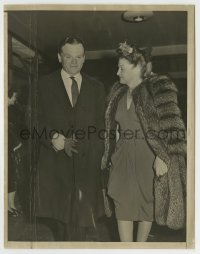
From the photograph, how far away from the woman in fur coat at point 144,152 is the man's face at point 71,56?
13 centimetres

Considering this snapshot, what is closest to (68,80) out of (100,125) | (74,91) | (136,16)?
(74,91)

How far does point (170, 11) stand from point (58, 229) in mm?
806

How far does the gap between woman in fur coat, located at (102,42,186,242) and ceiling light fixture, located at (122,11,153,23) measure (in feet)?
0.28

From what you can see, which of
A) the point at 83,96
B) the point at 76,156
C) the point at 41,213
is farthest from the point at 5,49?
the point at 41,213

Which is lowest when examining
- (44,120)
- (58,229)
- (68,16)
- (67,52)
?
(58,229)

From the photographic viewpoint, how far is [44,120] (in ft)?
4.57

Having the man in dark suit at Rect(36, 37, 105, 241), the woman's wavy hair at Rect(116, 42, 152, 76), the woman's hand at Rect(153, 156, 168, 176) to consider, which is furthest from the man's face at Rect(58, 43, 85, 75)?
the woman's hand at Rect(153, 156, 168, 176)

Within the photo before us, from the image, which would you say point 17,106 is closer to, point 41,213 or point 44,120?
point 44,120

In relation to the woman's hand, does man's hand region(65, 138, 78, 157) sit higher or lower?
higher

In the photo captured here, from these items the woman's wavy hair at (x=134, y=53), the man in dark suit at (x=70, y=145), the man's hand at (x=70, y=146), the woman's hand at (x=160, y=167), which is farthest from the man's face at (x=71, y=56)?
the woman's hand at (x=160, y=167)

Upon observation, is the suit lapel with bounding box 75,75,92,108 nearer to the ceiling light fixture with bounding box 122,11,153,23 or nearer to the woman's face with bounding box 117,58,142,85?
the woman's face with bounding box 117,58,142,85

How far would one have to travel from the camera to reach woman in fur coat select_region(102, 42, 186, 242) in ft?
4.52

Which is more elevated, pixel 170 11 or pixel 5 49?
pixel 170 11

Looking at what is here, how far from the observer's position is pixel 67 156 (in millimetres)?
1389
